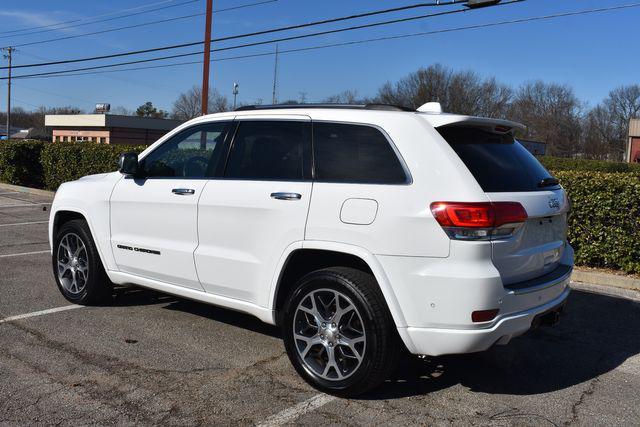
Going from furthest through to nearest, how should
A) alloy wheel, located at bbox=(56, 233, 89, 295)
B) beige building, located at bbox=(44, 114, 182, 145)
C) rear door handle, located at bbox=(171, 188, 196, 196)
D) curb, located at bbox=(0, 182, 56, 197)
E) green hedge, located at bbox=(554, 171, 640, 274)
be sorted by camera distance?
beige building, located at bbox=(44, 114, 182, 145) < curb, located at bbox=(0, 182, 56, 197) < green hedge, located at bbox=(554, 171, 640, 274) < alloy wheel, located at bbox=(56, 233, 89, 295) < rear door handle, located at bbox=(171, 188, 196, 196)

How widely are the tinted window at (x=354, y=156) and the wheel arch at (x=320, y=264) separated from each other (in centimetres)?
46

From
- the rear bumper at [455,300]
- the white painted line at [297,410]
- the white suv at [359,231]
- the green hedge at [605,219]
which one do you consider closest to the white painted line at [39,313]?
the white suv at [359,231]

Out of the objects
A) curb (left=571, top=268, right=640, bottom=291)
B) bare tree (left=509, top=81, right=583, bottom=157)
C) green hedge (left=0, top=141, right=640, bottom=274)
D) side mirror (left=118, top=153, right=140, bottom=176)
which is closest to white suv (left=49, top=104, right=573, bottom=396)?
side mirror (left=118, top=153, right=140, bottom=176)

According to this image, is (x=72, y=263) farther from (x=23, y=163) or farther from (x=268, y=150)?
(x=23, y=163)

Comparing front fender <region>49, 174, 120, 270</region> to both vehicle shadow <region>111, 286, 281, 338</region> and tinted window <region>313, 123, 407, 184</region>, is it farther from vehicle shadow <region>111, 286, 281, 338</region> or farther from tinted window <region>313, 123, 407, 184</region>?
tinted window <region>313, 123, 407, 184</region>

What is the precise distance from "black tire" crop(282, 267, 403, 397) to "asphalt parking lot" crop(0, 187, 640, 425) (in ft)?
0.39

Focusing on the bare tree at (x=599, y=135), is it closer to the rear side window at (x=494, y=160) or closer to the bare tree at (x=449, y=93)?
the bare tree at (x=449, y=93)

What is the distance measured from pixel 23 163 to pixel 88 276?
1596cm

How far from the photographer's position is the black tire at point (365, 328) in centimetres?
371

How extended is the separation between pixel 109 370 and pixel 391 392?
1.96m

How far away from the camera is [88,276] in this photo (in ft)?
18.8

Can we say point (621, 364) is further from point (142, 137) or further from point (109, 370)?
point (142, 137)

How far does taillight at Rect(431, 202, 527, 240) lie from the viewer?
3490mm

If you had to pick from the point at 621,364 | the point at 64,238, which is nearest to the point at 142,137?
the point at 64,238
